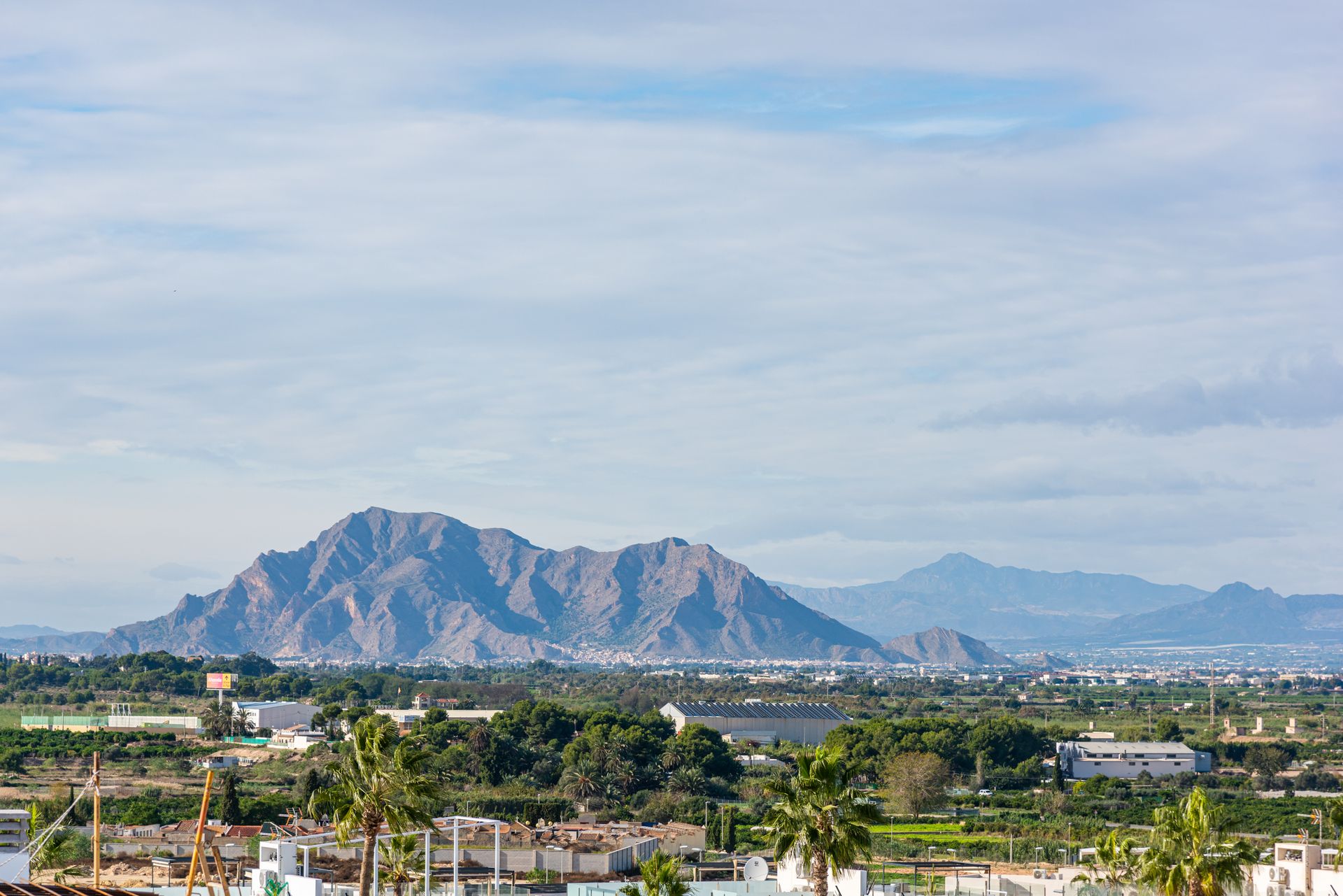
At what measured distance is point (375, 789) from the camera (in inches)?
1494

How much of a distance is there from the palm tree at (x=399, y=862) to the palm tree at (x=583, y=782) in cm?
6516

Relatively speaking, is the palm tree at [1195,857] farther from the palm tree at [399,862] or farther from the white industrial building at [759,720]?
the white industrial building at [759,720]

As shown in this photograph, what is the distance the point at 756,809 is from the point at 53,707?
11220cm

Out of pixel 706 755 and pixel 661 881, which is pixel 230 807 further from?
pixel 661 881

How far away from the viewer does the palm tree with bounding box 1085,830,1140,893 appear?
48.9 meters

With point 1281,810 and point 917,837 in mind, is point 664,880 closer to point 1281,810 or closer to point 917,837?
point 917,837

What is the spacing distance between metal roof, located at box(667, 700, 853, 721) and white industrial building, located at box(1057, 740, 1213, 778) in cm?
3480

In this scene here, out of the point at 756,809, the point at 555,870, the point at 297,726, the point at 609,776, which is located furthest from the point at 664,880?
the point at 297,726

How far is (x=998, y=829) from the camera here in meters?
95.9

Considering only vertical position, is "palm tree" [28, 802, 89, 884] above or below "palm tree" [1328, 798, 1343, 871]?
below

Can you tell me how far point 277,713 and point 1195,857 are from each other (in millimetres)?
138224

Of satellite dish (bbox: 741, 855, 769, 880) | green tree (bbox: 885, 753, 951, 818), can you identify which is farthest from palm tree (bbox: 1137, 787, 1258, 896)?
green tree (bbox: 885, 753, 951, 818)

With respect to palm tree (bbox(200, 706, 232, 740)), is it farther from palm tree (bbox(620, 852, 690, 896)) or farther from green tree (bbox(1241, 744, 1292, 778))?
palm tree (bbox(620, 852, 690, 896))

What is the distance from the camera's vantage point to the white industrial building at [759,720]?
6353 inches
